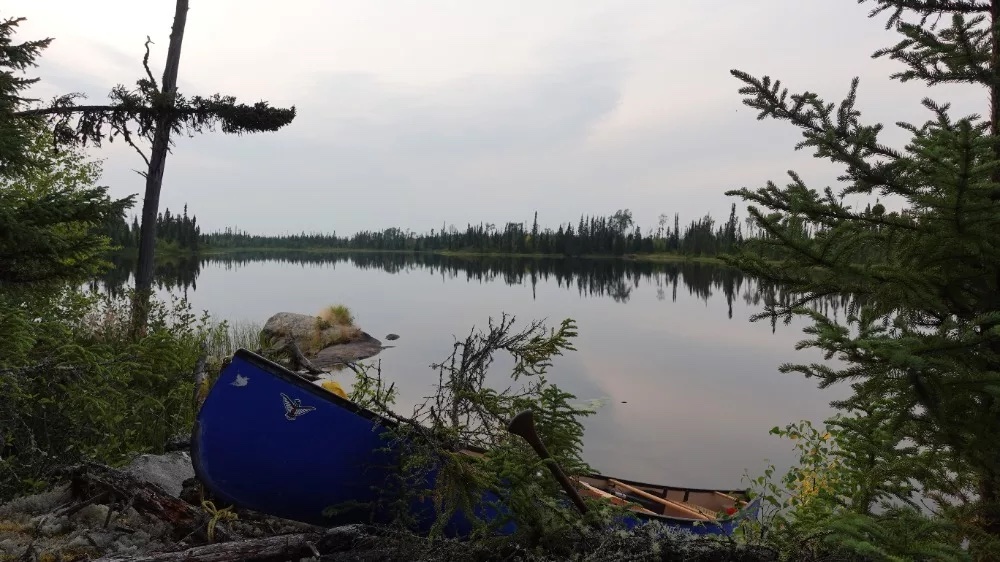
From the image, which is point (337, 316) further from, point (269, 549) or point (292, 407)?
point (269, 549)

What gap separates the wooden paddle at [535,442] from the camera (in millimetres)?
4117

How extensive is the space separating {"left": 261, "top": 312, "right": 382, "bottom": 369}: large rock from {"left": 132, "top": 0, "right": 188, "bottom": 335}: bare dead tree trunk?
29.6 ft

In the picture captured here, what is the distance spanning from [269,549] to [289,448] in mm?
969

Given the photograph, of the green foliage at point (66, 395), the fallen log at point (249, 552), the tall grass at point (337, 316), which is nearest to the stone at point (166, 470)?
the green foliage at point (66, 395)

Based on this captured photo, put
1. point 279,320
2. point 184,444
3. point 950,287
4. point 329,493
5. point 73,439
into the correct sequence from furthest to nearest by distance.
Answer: point 279,320 → point 184,444 → point 73,439 → point 329,493 → point 950,287

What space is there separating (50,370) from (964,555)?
250 inches

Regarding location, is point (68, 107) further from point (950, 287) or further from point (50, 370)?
point (950, 287)

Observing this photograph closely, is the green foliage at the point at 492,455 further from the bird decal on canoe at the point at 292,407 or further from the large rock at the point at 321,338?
the large rock at the point at 321,338

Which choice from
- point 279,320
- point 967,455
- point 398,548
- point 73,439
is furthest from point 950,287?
point 279,320

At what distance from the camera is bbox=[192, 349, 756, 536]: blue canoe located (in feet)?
15.4

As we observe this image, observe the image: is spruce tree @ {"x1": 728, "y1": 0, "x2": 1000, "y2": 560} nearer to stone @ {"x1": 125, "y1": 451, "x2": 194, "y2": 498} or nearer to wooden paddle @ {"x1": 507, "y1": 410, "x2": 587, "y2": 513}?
wooden paddle @ {"x1": 507, "y1": 410, "x2": 587, "y2": 513}

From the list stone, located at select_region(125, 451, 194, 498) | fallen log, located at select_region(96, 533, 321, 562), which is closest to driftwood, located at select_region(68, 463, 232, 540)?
fallen log, located at select_region(96, 533, 321, 562)

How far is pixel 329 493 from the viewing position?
4934mm

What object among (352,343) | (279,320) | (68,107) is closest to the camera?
(68,107)
